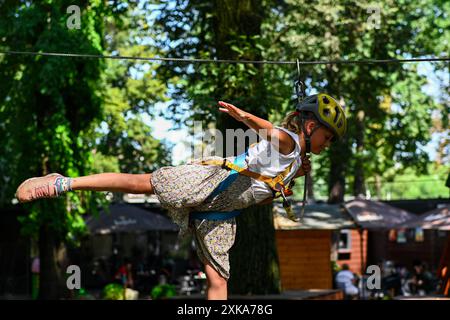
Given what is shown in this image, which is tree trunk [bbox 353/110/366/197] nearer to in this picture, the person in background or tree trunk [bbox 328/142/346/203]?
tree trunk [bbox 328/142/346/203]

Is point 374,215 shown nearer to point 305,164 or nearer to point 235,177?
point 305,164

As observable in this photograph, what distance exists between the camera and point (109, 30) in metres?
38.1

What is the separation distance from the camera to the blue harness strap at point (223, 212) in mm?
5590

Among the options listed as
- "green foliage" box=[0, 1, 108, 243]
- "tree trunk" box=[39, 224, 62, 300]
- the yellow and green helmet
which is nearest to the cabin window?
"green foliage" box=[0, 1, 108, 243]

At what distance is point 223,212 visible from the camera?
5742 millimetres

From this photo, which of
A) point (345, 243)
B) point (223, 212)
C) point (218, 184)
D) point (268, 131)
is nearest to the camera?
point (268, 131)

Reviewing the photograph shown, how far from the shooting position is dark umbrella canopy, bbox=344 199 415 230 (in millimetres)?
21534

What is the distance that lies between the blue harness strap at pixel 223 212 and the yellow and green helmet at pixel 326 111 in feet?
1.90

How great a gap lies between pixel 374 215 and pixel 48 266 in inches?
345

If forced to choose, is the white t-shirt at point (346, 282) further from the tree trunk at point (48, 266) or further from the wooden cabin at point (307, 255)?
the tree trunk at point (48, 266)

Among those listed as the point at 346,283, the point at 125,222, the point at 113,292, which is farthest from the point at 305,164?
the point at 125,222

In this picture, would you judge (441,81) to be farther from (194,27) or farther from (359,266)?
(194,27)
